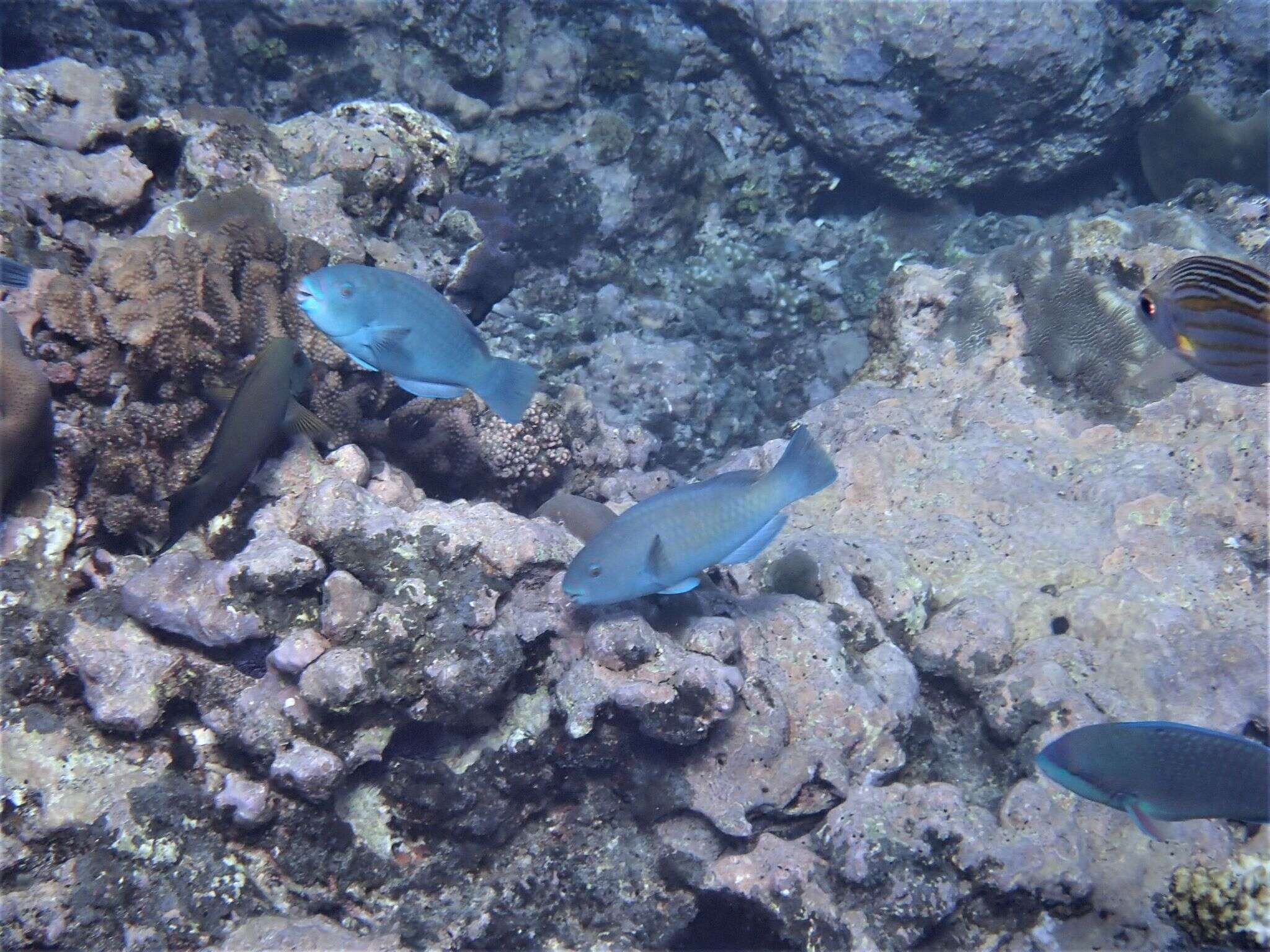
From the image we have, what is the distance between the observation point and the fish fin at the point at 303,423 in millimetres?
3598

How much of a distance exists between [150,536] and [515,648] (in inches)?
78.9

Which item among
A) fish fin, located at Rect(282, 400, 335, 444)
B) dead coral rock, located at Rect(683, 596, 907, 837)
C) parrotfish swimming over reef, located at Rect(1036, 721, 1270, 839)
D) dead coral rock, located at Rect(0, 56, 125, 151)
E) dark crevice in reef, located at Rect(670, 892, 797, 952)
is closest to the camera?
parrotfish swimming over reef, located at Rect(1036, 721, 1270, 839)

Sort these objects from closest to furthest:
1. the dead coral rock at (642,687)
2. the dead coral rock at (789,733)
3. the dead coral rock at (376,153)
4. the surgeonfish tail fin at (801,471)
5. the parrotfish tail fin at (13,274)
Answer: the surgeonfish tail fin at (801,471) < the dead coral rock at (642,687) < the dead coral rock at (789,733) < the parrotfish tail fin at (13,274) < the dead coral rock at (376,153)

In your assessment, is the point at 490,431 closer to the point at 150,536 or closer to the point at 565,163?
the point at 150,536

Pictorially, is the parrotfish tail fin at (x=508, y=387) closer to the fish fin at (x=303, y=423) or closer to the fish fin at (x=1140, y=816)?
the fish fin at (x=303, y=423)

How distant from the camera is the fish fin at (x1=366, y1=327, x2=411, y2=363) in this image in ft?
9.09

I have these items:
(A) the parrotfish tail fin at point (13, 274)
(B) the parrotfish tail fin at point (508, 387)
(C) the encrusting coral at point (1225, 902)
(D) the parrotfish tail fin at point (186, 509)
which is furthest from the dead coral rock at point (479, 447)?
(C) the encrusting coral at point (1225, 902)

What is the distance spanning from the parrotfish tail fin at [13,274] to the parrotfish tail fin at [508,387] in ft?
8.35

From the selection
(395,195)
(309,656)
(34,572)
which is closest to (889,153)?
(395,195)

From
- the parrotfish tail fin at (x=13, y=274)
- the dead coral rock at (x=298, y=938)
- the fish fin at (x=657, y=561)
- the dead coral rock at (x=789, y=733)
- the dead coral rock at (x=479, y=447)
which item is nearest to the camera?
the fish fin at (x=657, y=561)

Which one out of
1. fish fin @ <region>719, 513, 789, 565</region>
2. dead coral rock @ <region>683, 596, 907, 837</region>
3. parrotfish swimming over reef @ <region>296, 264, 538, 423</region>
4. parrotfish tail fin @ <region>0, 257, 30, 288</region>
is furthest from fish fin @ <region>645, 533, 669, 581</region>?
parrotfish tail fin @ <region>0, 257, 30, 288</region>

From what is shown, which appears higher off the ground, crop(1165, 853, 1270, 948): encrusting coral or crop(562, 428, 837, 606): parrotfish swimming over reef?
crop(562, 428, 837, 606): parrotfish swimming over reef

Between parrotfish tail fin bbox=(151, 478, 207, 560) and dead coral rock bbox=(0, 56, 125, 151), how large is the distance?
2957 mm

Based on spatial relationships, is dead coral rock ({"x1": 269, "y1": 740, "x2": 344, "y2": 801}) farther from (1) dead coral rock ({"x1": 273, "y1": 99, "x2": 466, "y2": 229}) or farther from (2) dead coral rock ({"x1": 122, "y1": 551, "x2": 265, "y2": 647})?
(1) dead coral rock ({"x1": 273, "y1": 99, "x2": 466, "y2": 229})
